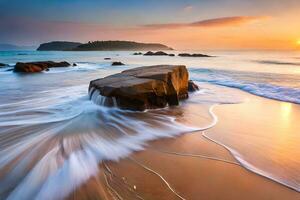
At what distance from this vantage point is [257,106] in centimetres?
741

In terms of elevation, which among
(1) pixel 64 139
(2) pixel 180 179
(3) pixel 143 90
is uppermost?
(3) pixel 143 90

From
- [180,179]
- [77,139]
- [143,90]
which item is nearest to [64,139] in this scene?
[77,139]

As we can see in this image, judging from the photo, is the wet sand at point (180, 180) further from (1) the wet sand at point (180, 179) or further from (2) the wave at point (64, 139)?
(2) the wave at point (64, 139)

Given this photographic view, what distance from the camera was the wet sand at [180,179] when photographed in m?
2.79

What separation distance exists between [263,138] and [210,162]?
1.53 meters

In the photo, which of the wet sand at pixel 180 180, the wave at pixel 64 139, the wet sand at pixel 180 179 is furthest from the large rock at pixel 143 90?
the wet sand at pixel 180 180

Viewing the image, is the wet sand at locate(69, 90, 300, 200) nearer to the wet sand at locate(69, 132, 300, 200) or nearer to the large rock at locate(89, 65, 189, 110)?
the wet sand at locate(69, 132, 300, 200)

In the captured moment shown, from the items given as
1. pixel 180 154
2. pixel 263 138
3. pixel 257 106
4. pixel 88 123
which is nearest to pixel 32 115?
pixel 88 123

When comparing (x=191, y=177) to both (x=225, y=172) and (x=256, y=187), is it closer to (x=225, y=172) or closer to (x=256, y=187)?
(x=225, y=172)

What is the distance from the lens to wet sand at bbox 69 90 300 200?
2.79m

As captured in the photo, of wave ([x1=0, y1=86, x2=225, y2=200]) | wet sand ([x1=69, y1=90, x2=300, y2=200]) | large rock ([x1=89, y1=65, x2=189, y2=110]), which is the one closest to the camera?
wet sand ([x1=69, y1=90, x2=300, y2=200])

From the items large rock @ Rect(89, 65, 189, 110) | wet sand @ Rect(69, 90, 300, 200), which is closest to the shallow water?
wet sand @ Rect(69, 90, 300, 200)

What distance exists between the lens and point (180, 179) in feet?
10.2

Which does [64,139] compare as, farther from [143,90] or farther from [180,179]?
[143,90]
